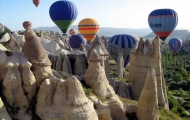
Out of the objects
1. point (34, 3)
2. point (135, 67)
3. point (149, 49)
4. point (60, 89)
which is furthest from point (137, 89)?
point (34, 3)

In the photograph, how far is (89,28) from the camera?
53.0m

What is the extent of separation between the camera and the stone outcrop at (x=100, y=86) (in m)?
14.6

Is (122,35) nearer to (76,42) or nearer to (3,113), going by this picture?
(76,42)

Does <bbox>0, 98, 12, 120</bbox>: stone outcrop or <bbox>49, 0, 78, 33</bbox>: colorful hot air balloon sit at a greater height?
<bbox>49, 0, 78, 33</bbox>: colorful hot air balloon

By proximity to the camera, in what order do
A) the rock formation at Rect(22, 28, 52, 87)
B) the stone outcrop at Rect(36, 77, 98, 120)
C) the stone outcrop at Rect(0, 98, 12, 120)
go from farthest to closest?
the rock formation at Rect(22, 28, 52, 87) → the stone outcrop at Rect(36, 77, 98, 120) → the stone outcrop at Rect(0, 98, 12, 120)

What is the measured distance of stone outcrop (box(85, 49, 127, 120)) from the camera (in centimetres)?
1462

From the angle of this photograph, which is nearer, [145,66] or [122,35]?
[145,66]

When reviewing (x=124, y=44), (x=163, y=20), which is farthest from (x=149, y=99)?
(x=163, y=20)

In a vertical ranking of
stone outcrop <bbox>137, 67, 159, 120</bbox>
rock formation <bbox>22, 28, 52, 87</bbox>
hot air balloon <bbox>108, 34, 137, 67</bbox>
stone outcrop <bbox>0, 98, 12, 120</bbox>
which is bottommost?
hot air balloon <bbox>108, 34, 137, 67</bbox>

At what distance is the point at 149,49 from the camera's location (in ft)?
68.7

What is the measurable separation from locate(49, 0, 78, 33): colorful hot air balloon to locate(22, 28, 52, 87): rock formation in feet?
91.6


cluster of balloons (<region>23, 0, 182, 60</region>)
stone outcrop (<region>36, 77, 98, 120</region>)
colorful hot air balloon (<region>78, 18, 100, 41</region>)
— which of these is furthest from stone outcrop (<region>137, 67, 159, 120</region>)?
colorful hot air balloon (<region>78, 18, 100, 41</region>)

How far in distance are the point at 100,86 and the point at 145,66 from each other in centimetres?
724

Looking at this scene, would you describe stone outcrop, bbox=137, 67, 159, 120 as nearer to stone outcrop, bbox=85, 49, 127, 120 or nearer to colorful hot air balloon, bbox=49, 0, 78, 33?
stone outcrop, bbox=85, 49, 127, 120
